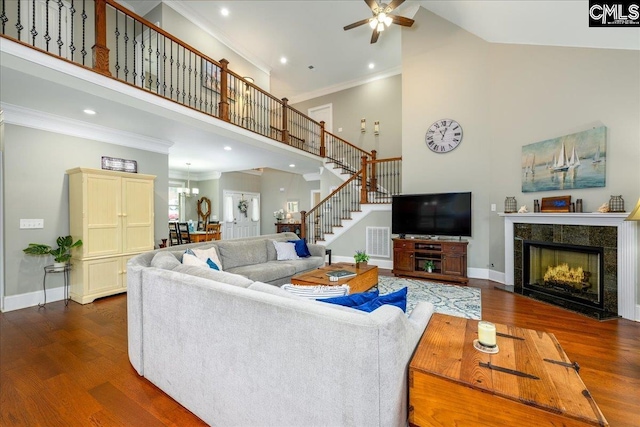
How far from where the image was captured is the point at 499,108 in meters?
4.58

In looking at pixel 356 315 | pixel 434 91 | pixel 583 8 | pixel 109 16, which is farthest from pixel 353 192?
pixel 109 16

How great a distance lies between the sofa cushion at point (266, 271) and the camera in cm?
368

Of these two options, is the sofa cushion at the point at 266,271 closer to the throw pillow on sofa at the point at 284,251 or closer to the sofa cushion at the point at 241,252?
the sofa cushion at the point at 241,252

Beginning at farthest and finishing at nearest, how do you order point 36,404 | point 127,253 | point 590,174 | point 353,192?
point 353,192 < point 127,253 < point 590,174 < point 36,404

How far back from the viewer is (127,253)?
4.24 metres

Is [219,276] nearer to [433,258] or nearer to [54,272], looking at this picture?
[54,272]

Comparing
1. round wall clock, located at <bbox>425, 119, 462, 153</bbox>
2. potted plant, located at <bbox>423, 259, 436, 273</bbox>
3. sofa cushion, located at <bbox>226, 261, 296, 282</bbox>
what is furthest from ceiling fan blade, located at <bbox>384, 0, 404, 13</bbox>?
sofa cushion, located at <bbox>226, 261, 296, 282</bbox>

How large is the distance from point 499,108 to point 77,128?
6741mm

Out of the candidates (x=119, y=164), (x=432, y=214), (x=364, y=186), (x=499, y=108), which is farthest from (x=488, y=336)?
(x=119, y=164)

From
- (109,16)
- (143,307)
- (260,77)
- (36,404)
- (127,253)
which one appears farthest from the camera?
(260,77)

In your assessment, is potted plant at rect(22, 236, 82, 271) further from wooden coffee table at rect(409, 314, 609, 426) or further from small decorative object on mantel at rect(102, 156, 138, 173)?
wooden coffee table at rect(409, 314, 609, 426)

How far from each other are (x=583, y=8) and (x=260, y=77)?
678 centimetres

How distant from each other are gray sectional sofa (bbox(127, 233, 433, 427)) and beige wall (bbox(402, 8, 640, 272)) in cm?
364

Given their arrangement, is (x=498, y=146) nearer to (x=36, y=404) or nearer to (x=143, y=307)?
(x=143, y=307)
